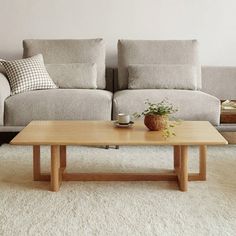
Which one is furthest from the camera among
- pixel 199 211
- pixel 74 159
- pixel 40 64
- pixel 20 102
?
pixel 40 64

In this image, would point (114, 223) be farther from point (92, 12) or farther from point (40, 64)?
point (92, 12)

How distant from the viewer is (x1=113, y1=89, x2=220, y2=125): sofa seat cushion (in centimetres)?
330

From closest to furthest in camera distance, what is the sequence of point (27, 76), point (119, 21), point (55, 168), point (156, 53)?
1. point (55, 168)
2. point (27, 76)
3. point (156, 53)
4. point (119, 21)

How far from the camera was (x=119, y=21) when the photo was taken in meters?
4.24

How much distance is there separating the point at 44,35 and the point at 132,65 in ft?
3.44

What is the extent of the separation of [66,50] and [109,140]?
192 cm

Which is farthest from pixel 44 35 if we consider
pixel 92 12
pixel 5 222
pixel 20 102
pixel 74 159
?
pixel 5 222

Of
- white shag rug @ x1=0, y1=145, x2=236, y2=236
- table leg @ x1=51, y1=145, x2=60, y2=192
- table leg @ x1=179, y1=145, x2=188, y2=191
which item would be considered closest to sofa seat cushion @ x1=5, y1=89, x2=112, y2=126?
white shag rug @ x1=0, y1=145, x2=236, y2=236

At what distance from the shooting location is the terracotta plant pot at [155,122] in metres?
2.44

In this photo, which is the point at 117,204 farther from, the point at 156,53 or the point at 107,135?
the point at 156,53

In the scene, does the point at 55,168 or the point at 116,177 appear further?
the point at 116,177

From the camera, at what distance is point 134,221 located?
76.0 inches

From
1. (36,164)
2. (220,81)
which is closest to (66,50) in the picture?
(220,81)

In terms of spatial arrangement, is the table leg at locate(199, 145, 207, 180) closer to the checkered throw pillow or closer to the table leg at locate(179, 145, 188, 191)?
the table leg at locate(179, 145, 188, 191)
